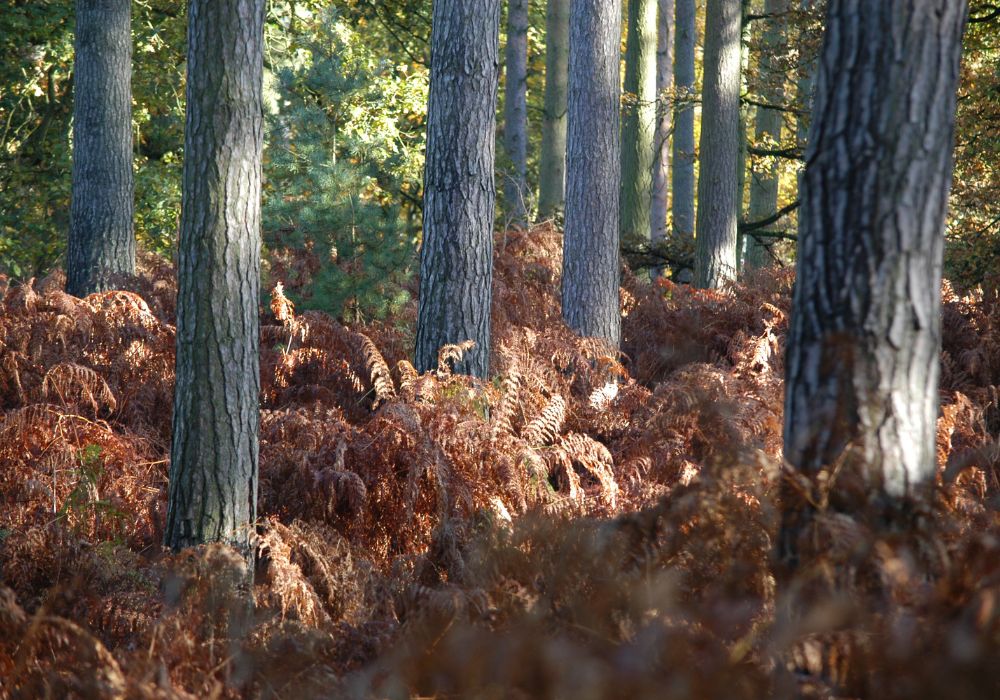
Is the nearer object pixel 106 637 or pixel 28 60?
pixel 106 637

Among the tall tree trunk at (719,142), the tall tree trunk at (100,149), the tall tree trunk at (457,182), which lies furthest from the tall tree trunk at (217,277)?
the tall tree trunk at (719,142)

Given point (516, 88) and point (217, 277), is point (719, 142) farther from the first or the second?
point (217, 277)

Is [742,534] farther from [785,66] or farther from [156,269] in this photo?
[785,66]

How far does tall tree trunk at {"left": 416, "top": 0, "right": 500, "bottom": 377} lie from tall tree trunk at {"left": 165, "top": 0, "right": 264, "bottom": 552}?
6.76ft

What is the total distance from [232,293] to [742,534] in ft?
8.79

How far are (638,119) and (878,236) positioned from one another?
12453 millimetres

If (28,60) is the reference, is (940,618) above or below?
below

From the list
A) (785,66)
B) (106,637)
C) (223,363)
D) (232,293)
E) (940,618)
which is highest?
(785,66)

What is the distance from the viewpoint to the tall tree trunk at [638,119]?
14.4 m

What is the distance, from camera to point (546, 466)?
18.5 feet

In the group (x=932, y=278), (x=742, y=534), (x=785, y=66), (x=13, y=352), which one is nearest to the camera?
(x=932, y=278)

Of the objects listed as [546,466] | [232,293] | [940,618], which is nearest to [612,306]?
[546,466]

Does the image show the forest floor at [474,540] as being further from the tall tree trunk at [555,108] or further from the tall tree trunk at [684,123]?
the tall tree trunk at [684,123]

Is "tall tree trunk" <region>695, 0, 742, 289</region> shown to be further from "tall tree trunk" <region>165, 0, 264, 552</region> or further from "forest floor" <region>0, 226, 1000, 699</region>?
"tall tree trunk" <region>165, 0, 264, 552</region>
